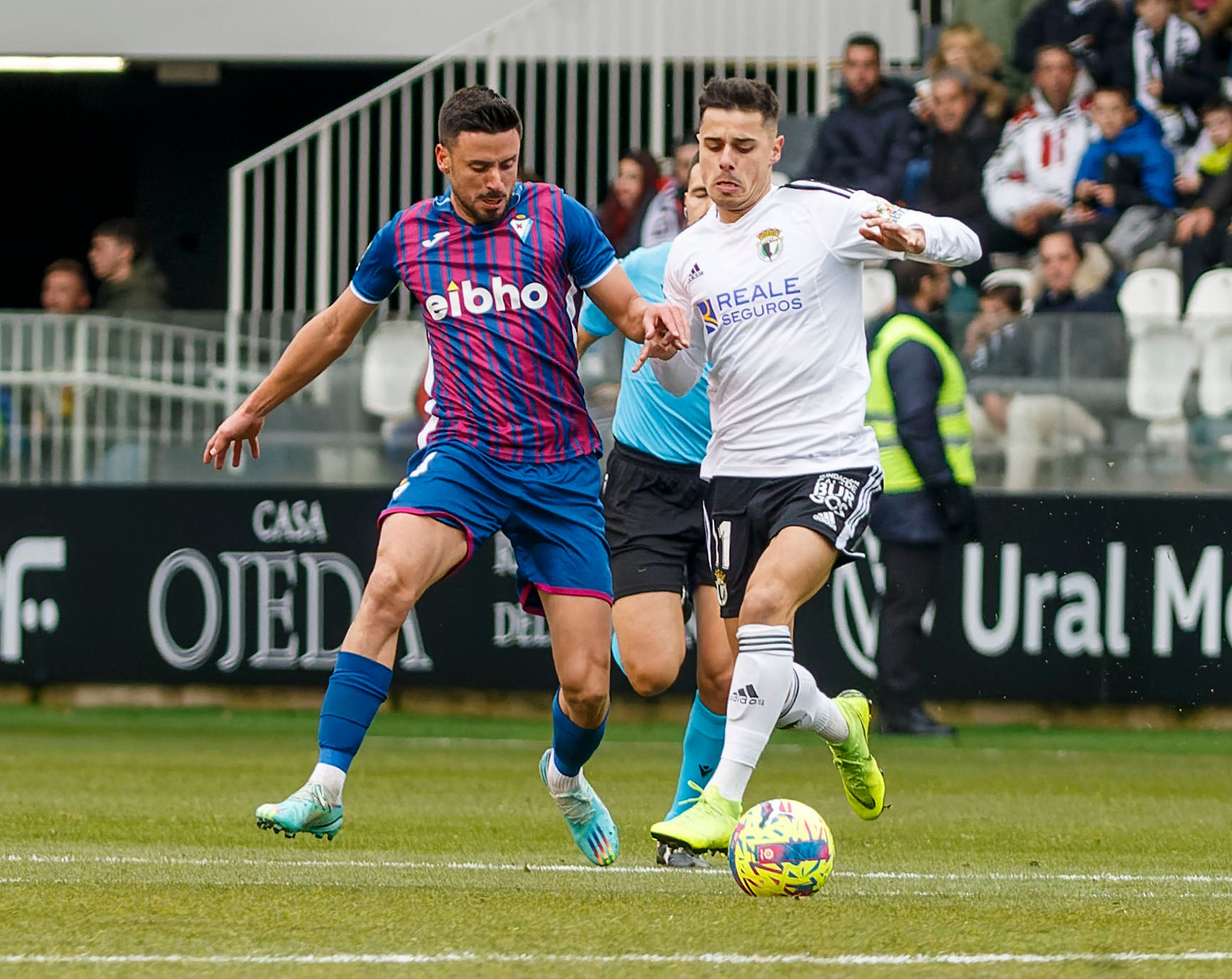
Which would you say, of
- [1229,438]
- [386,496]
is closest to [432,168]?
[386,496]

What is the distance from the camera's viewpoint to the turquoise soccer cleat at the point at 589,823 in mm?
6469

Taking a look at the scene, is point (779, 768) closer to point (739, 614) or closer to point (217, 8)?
point (739, 614)

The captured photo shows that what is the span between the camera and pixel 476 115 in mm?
6145

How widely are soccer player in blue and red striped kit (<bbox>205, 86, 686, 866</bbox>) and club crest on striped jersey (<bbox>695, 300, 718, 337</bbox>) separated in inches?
9.0

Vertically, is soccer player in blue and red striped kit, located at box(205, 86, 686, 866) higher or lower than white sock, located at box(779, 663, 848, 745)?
higher

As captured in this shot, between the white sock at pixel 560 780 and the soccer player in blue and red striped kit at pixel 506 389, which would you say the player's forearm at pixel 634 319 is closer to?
the soccer player in blue and red striped kit at pixel 506 389

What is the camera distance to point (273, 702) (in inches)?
505

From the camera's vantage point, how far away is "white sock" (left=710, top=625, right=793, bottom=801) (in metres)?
6.09

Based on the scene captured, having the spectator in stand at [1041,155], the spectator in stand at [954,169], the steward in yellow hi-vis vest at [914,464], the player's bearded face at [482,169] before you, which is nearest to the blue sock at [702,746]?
the player's bearded face at [482,169]

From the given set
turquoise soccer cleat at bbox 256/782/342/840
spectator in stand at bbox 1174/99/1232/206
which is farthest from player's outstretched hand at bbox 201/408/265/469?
spectator in stand at bbox 1174/99/1232/206

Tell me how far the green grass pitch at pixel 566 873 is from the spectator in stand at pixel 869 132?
15.1 ft

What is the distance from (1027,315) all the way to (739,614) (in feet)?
20.5

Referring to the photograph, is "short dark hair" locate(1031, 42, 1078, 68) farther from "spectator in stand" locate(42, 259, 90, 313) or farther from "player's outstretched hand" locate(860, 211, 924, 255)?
"player's outstretched hand" locate(860, 211, 924, 255)

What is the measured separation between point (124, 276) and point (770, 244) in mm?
8496
